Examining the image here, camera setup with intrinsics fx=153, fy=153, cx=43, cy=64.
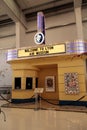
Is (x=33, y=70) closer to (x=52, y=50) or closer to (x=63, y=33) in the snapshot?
(x=52, y=50)

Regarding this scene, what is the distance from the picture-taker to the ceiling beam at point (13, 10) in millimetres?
10578

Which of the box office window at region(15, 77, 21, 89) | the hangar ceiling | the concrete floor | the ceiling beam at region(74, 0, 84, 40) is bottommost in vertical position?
the concrete floor

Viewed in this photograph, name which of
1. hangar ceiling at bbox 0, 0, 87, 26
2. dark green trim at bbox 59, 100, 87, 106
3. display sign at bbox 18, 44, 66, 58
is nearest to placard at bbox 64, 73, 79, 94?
dark green trim at bbox 59, 100, 87, 106

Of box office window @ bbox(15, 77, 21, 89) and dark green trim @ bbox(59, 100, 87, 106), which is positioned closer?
dark green trim @ bbox(59, 100, 87, 106)

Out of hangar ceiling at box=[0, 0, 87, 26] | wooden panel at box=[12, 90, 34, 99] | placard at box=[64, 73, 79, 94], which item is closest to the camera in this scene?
placard at box=[64, 73, 79, 94]

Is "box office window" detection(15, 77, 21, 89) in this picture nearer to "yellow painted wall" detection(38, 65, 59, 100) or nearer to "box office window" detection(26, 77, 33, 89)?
"box office window" detection(26, 77, 33, 89)

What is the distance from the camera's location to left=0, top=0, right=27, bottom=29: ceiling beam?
10578 millimetres

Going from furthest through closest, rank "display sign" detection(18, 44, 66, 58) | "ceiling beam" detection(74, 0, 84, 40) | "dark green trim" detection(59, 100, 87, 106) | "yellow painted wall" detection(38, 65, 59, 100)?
"yellow painted wall" detection(38, 65, 59, 100)
"ceiling beam" detection(74, 0, 84, 40)
"display sign" detection(18, 44, 66, 58)
"dark green trim" detection(59, 100, 87, 106)

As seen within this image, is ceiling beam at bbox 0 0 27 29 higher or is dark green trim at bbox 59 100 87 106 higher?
ceiling beam at bbox 0 0 27 29

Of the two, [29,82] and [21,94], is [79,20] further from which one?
[21,94]

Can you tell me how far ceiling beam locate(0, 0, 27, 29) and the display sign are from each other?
3.26 metres

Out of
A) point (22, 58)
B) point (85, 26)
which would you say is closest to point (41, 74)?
point (22, 58)

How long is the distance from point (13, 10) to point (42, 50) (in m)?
4.33

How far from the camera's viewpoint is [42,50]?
9.77 metres
